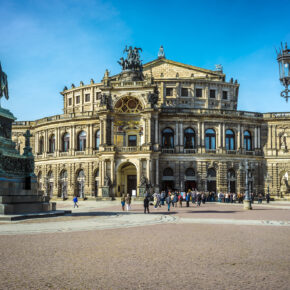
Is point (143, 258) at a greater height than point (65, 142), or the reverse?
point (65, 142)

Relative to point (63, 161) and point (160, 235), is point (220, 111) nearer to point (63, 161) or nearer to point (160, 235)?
point (63, 161)

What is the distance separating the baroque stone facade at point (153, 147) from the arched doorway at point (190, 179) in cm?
15

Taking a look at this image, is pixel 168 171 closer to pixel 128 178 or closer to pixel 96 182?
pixel 128 178

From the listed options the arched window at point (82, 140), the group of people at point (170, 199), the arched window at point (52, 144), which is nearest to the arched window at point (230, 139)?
the group of people at point (170, 199)

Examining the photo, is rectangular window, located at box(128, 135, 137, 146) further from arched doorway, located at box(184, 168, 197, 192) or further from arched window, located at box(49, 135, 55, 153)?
arched window, located at box(49, 135, 55, 153)

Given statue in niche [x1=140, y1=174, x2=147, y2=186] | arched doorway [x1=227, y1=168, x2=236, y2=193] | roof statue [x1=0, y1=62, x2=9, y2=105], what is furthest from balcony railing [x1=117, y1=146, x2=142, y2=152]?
roof statue [x1=0, y1=62, x2=9, y2=105]

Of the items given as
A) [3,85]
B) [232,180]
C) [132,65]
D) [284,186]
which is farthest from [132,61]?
[3,85]

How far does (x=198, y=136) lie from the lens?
59375mm

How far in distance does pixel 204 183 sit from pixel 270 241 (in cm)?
4308

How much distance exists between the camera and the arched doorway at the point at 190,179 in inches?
2302

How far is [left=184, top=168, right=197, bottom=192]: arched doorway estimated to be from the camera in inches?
2302

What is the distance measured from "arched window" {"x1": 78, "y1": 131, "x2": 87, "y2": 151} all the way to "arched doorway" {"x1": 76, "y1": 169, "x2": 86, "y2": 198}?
3.83 metres

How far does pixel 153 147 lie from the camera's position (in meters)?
55.8

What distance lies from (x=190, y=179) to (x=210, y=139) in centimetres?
718
